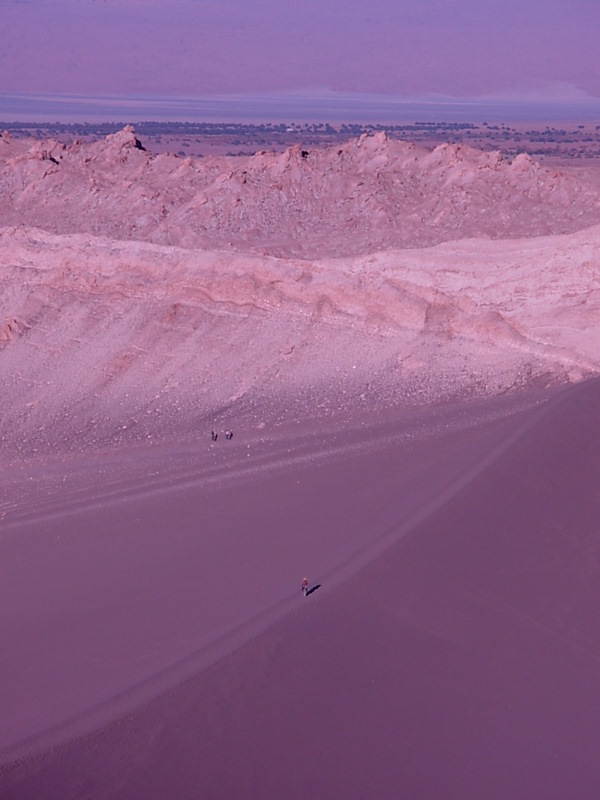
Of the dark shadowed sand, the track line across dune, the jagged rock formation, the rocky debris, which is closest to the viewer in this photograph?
the dark shadowed sand

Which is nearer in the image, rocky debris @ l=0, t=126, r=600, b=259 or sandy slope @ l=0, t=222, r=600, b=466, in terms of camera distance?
sandy slope @ l=0, t=222, r=600, b=466

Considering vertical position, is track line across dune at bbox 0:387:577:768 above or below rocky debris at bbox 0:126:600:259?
below

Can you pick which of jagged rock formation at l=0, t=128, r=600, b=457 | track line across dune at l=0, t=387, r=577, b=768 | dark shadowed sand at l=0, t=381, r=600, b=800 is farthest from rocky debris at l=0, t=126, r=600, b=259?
track line across dune at l=0, t=387, r=577, b=768

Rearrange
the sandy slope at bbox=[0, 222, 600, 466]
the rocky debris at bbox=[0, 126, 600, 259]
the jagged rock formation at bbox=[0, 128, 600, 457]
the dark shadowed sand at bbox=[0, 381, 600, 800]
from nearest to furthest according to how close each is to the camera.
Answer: the dark shadowed sand at bbox=[0, 381, 600, 800] → the sandy slope at bbox=[0, 222, 600, 466] → the jagged rock formation at bbox=[0, 128, 600, 457] → the rocky debris at bbox=[0, 126, 600, 259]

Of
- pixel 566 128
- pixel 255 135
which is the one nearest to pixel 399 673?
pixel 255 135

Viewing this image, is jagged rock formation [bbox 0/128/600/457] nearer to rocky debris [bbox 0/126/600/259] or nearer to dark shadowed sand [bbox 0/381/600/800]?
rocky debris [bbox 0/126/600/259]

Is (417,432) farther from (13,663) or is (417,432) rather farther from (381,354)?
(13,663)

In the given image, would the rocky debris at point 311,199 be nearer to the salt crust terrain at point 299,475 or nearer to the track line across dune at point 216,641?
the salt crust terrain at point 299,475
